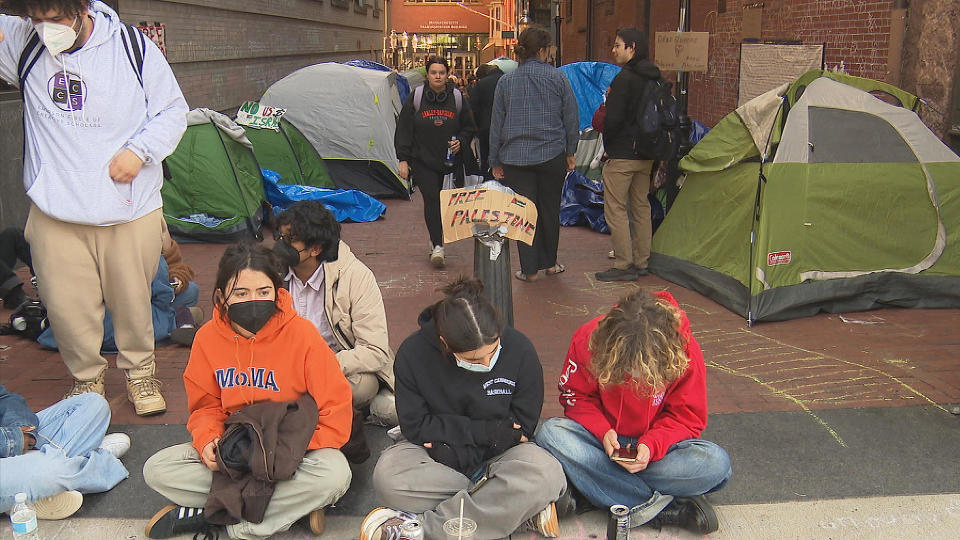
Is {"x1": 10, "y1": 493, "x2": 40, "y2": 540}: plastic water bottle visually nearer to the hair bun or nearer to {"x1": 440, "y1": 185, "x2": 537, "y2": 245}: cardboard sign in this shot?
the hair bun

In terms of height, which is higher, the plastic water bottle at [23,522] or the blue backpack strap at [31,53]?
the blue backpack strap at [31,53]

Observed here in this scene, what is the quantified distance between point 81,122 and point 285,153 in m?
6.02

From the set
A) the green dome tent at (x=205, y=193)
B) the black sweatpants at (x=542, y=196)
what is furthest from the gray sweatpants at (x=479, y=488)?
the green dome tent at (x=205, y=193)

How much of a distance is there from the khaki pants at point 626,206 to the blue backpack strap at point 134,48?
3.63 metres

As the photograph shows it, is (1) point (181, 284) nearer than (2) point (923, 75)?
Yes

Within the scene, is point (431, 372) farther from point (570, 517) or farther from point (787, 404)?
point (787, 404)

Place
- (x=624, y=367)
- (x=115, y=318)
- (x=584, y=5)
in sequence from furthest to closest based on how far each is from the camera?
(x=584, y=5), (x=115, y=318), (x=624, y=367)

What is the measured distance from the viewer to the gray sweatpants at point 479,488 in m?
2.99

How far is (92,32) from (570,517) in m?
2.94

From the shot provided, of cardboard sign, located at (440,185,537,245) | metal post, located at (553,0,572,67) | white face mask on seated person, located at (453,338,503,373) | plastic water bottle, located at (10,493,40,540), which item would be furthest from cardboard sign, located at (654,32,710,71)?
metal post, located at (553,0,572,67)

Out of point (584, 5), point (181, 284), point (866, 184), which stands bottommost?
point (181, 284)

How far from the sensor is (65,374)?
476 centimetres

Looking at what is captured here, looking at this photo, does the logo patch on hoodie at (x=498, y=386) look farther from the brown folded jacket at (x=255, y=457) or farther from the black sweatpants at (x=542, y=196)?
the black sweatpants at (x=542, y=196)

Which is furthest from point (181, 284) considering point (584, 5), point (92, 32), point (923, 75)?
point (584, 5)
